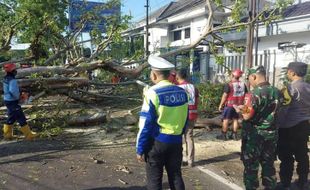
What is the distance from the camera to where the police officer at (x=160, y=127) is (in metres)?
4.00

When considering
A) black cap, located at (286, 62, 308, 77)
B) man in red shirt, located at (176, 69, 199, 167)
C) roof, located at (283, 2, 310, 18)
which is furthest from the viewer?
roof, located at (283, 2, 310, 18)

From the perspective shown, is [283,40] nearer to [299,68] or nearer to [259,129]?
[299,68]

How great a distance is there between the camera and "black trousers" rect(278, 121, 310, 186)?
527 centimetres

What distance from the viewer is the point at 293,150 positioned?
5.34 metres

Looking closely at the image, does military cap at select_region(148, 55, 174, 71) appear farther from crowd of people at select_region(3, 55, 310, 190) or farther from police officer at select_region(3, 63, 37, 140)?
police officer at select_region(3, 63, 37, 140)

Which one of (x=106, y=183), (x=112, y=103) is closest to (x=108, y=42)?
(x=112, y=103)

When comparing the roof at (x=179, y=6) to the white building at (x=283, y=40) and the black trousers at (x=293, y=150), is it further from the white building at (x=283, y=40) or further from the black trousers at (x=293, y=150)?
the black trousers at (x=293, y=150)

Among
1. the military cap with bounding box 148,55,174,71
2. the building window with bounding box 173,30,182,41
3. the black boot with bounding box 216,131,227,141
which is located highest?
the building window with bounding box 173,30,182,41

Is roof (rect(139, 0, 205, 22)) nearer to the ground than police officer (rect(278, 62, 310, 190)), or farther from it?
farther from it

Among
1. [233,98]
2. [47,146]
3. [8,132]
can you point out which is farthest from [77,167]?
[233,98]

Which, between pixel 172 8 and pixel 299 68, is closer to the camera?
pixel 299 68

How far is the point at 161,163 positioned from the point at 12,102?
17.5ft

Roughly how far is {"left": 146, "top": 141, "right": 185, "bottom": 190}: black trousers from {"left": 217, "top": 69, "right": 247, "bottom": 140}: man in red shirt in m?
4.53

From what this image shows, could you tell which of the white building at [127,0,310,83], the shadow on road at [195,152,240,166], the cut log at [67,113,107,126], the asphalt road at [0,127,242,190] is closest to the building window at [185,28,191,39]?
the white building at [127,0,310,83]
